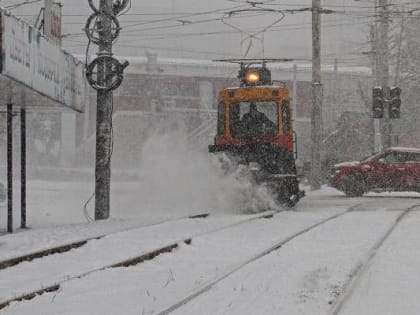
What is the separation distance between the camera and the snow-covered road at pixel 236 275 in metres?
6.54

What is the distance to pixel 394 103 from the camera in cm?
2745

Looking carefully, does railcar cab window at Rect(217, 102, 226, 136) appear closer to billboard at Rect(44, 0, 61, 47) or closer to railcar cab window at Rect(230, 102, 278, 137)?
railcar cab window at Rect(230, 102, 278, 137)

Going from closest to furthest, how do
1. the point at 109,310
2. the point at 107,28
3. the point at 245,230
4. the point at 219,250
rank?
1. the point at 109,310
2. the point at 219,250
3. the point at 245,230
4. the point at 107,28

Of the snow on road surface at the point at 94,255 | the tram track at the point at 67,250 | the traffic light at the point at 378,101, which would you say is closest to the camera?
the tram track at the point at 67,250

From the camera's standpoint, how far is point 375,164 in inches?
950

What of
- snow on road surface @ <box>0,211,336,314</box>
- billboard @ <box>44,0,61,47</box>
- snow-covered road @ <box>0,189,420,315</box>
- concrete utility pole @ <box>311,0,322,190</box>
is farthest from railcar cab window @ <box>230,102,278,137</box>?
concrete utility pole @ <box>311,0,322,190</box>

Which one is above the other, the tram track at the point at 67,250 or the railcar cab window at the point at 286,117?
the railcar cab window at the point at 286,117

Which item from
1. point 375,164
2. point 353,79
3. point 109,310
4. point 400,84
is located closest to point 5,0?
point 353,79

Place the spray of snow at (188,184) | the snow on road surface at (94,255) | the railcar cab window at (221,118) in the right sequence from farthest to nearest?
1. the railcar cab window at (221,118)
2. the spray of snow at (188,184)
3. the snow on road surface at (94,255)

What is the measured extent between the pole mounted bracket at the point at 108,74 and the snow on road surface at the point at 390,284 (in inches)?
280

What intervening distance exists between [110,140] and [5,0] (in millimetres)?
62739

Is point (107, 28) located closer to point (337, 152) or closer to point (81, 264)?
point (81, 264)

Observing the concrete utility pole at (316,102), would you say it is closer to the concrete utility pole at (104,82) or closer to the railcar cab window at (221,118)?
the railcar cab window at (221,118)

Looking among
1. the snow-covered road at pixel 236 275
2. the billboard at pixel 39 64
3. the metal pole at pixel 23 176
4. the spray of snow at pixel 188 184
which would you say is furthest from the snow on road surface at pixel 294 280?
the metal pole at pixel 23 176
